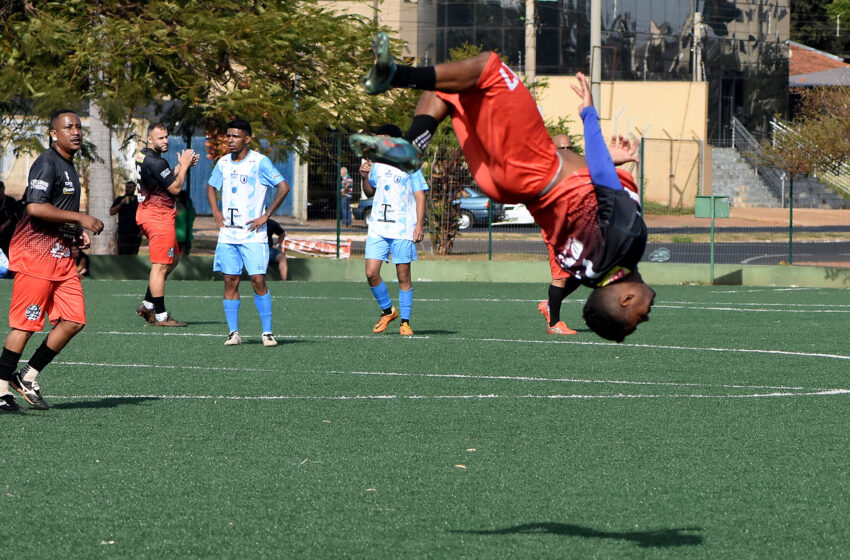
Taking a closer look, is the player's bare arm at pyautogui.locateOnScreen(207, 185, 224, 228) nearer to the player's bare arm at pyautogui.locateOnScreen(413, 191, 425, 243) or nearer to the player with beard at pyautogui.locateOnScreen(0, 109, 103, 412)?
the player's bare arm at pyautogui.locateOnScreen(413, 191, 425, 243)

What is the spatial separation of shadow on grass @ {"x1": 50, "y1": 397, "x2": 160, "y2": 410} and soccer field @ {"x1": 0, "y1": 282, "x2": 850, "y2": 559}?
0.02 m

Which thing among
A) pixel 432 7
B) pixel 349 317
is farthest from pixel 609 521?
pixel 432 7

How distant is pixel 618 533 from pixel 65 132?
510cm

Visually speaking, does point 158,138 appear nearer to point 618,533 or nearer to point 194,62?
Result: point 618,533

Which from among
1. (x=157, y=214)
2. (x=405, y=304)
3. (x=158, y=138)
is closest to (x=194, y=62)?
(x=157, y=214)

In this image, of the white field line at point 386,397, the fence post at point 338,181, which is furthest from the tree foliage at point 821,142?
the white field line at point 386,397

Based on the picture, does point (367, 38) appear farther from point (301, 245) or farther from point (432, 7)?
point (432, 7)

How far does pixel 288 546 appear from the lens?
5.73m

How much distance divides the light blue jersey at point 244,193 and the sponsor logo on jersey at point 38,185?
4.02 m

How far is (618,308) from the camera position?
5.72m

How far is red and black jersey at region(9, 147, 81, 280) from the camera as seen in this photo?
8.88 m

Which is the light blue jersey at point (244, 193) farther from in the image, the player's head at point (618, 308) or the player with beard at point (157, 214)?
the player's head at point (618, 308)

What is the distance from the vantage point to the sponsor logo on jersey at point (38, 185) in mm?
8836

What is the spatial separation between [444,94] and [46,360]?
4.37 meters
